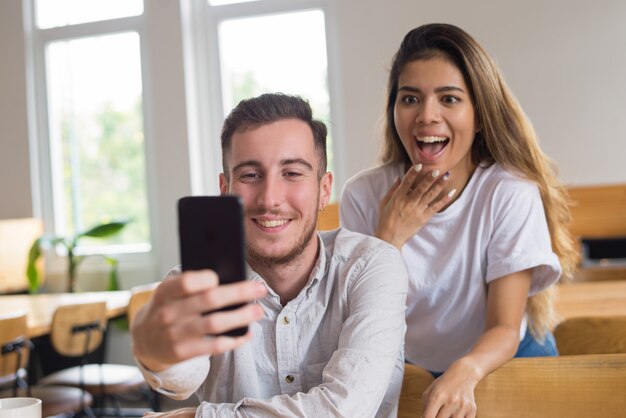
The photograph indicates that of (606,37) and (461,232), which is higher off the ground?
(606,37)

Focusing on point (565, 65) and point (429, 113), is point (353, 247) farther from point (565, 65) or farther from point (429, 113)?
point (565, 65)

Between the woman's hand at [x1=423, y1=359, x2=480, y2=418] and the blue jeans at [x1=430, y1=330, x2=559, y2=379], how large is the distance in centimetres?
55

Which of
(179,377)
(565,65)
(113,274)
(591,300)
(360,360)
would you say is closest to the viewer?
(179,377)

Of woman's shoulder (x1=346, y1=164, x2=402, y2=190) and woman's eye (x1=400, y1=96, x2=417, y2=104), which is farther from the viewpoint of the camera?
woman's shoulder (x1=346, y1=164, x2=402, y2=190)

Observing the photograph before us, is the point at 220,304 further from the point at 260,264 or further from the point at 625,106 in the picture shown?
the point at 625,106

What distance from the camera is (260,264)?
58.4 inches

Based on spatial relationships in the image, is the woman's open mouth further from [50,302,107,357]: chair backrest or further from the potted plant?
the potted plant

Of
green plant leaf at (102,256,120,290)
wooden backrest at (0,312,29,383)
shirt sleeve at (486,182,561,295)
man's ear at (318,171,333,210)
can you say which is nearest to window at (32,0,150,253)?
green plant leaf at (102,256,120,290)

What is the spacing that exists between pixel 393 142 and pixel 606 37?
3254 mm

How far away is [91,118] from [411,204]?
15.0 ft

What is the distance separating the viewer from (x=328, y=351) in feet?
4.84

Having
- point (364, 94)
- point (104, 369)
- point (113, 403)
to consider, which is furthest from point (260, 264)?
point (113, 403)

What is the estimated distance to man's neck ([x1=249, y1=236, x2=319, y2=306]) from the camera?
1.50 metres

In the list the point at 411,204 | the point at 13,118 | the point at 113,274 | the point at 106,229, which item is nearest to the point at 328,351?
the point at 411,204
